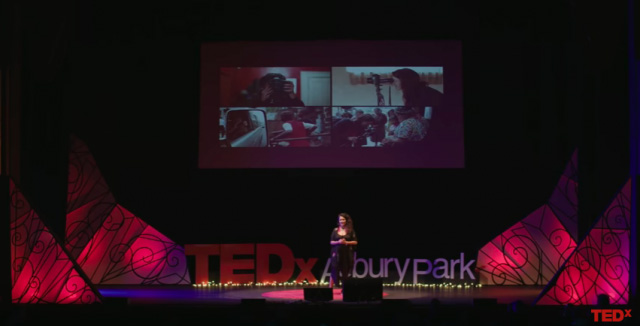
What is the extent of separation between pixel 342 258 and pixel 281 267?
5.19 ft

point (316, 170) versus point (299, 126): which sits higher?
point (299, 126)

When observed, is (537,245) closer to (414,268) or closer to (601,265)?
(414,268)

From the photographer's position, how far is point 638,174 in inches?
333

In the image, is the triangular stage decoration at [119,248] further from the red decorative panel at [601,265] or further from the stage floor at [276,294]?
the red decorative panel at [601,265]

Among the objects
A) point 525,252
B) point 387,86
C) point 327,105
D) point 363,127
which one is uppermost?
point 387,86

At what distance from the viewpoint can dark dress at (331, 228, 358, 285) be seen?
10.7 meters

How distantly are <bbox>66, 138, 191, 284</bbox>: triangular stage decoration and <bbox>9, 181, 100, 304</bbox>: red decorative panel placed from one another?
123 inches

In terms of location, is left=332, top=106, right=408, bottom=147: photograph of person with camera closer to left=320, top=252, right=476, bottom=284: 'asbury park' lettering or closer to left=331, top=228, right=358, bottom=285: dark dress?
left=331, top=228, right=358, bottom=285: dark dress

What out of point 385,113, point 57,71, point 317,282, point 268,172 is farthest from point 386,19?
point 57,71

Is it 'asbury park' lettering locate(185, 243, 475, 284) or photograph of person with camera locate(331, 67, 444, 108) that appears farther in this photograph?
'asbury park' lettering locate(185, 243, 475, 284)

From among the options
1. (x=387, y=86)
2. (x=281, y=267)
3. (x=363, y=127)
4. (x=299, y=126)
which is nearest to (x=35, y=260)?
(x=281, y=267)

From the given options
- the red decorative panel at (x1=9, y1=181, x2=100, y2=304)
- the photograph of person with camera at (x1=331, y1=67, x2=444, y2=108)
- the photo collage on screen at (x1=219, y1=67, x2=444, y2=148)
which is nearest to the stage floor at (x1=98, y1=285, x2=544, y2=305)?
the red decorative panel at (x1=9, y1=181, x2=100, y2=304)

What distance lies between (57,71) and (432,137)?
5.27 m

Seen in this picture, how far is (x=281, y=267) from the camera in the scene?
1205cm
